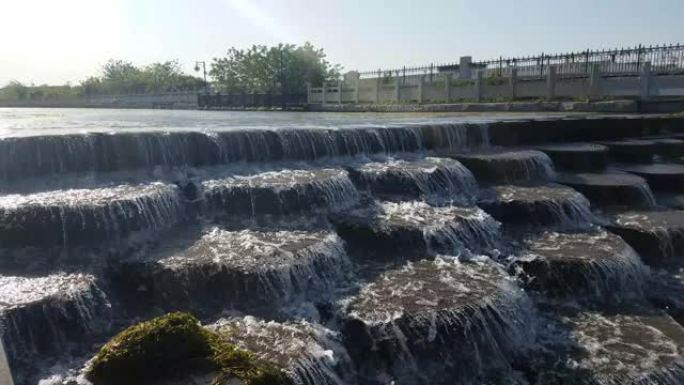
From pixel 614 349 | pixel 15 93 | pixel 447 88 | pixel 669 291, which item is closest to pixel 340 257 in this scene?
pixel 614 349

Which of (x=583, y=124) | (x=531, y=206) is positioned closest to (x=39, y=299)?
(x=531, y=206)

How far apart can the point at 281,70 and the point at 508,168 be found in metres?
36.4

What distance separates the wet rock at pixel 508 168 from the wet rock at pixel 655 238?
2.25m

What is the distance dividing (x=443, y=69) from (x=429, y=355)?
3052cm

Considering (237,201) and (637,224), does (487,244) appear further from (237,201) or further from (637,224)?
(237,201)

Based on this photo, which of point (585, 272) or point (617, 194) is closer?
point (585, 272)

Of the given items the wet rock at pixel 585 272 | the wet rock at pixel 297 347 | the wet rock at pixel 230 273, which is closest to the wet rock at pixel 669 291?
the wet rock at pixel 585 272

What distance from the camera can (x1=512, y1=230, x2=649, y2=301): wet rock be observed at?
7.50 m

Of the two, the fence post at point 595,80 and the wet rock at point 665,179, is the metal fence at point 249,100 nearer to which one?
the fence post at point 595,80

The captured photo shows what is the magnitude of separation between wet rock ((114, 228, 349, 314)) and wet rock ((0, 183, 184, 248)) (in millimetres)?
584

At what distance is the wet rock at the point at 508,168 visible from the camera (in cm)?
1123

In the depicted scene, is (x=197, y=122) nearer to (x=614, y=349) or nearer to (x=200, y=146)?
(x=200, y=146)

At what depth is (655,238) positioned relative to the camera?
348 inches

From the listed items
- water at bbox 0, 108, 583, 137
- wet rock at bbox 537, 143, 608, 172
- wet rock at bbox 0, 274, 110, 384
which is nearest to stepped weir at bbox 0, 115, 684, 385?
wet rock at bbox 0, 274, 110, 384
